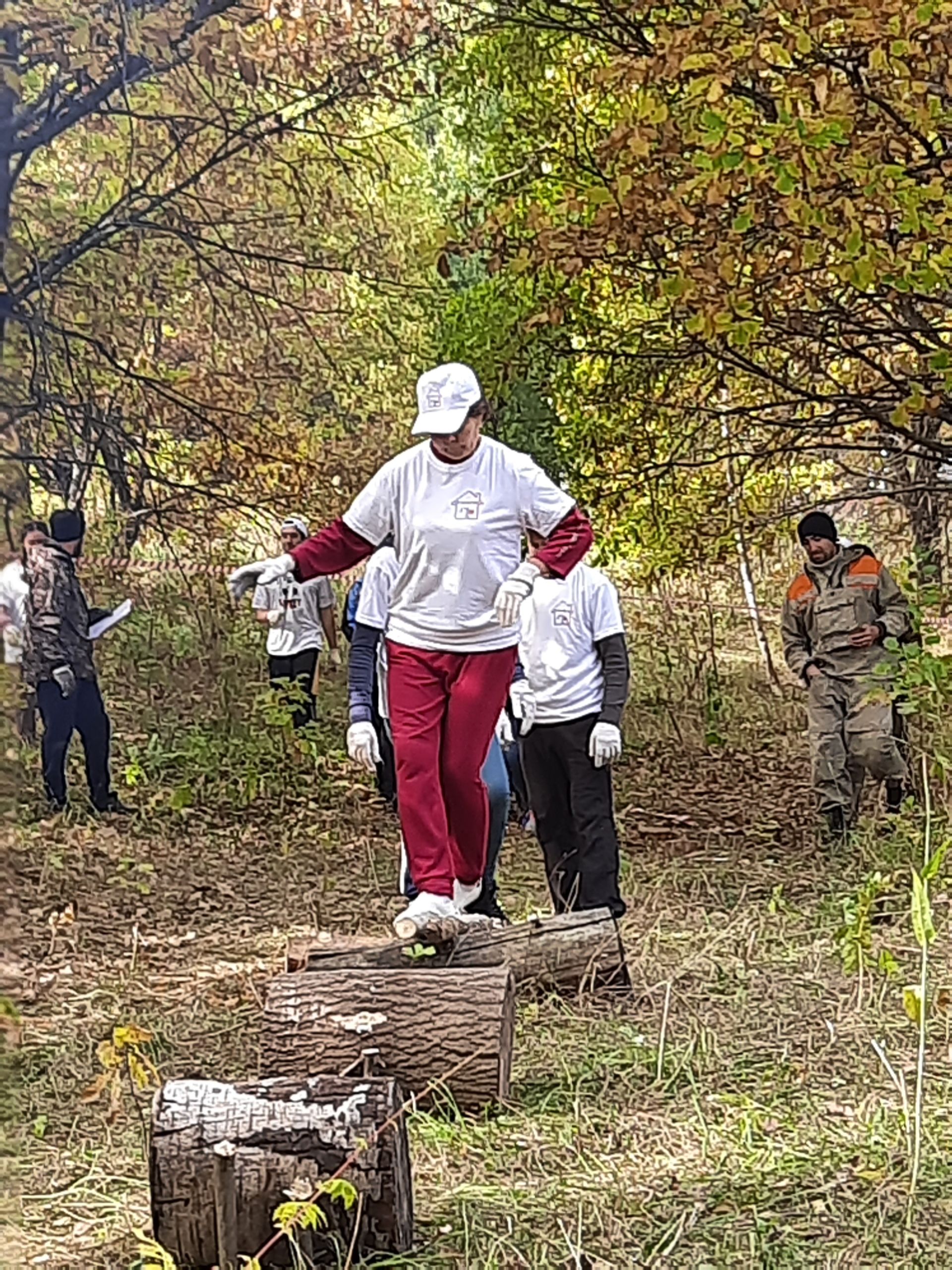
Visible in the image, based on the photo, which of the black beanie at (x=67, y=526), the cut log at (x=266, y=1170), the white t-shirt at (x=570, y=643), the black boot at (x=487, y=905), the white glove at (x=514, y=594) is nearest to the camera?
the cut log at (x=266, y=1170)

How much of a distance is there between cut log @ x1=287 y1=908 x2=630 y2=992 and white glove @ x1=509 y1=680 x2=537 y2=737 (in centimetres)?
84

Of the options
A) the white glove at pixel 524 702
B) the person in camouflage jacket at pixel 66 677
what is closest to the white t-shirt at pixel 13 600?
the white glove at pixel 524 702

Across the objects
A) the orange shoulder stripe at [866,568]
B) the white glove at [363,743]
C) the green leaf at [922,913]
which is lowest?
the green leaf at [922,913]

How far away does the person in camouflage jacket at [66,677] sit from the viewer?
314 inches

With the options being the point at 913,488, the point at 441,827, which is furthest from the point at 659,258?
the point at 441,827

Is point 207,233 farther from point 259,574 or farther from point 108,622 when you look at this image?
point 259,574

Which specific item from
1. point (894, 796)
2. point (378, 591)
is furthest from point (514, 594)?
point (894, 796)

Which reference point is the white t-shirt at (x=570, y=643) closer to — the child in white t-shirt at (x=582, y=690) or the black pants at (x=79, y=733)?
the child in white t-shirt at (x=582, y=690)

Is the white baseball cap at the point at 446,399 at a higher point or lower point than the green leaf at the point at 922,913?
higher

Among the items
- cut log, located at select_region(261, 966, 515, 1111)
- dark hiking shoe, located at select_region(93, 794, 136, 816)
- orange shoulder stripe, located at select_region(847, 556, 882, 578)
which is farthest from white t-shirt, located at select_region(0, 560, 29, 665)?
dark hiking shoe, located at select_region(93, 794, 136, 816)

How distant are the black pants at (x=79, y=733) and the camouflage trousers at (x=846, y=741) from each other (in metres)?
3.98

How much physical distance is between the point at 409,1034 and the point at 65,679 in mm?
4915

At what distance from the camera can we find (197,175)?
8609 millimetres

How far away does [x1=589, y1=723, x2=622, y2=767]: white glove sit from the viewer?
220 inches
